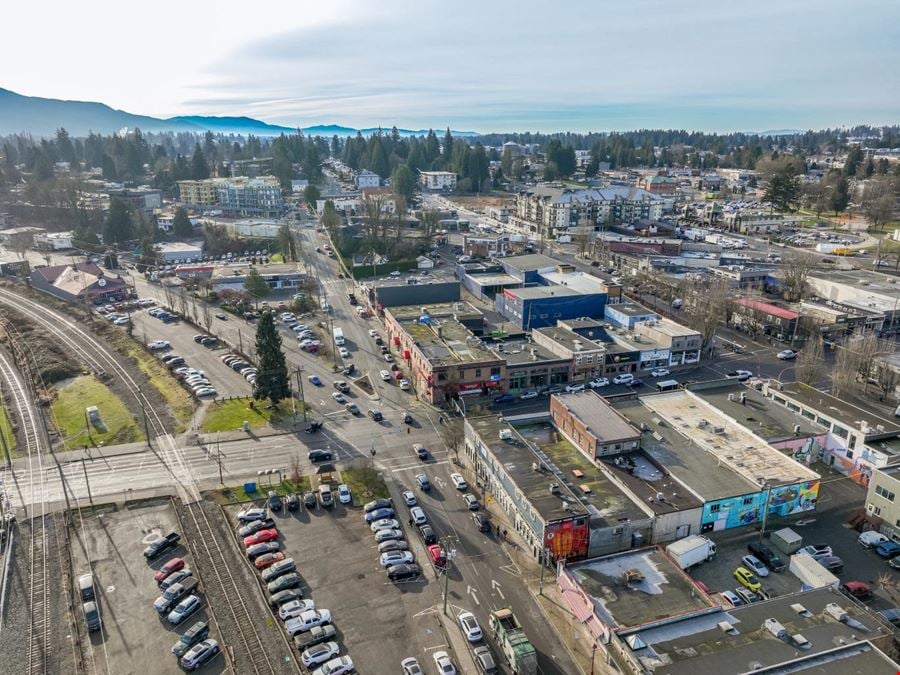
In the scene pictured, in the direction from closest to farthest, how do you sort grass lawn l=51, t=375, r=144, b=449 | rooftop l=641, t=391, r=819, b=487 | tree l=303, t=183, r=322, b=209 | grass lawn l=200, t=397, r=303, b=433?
rooftop l=641, t=391, r=819, b=487 < grass lawn l=51, t=375, r=144, b=449 < grass lawn l=200, t=397, r=303, b=433 < tree l=303, t=183, r=322, b=209

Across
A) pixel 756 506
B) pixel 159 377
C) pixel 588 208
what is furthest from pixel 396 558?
pixel 588 208

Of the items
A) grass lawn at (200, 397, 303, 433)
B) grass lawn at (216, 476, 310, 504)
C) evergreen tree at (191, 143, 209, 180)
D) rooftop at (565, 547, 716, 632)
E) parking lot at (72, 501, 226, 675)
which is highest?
evergreen tree at (191, 143, 209, 180)

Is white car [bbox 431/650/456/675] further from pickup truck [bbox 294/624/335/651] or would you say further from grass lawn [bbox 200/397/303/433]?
grass lawn [bbox 200/397/303/433]

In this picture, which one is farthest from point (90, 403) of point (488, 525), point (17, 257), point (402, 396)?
point (17, 257)

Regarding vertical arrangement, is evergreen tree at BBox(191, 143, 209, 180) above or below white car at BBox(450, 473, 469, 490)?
above

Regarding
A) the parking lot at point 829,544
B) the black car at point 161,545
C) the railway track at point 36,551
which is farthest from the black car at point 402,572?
the railway track at point 36,551

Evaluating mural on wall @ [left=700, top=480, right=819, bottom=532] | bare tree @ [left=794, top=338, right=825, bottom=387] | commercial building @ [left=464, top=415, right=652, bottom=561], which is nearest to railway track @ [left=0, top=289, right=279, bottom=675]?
commercial building @ [left=464, top=415, right=652, bottom=561]

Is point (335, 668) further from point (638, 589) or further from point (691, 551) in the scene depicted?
point (691, 551)

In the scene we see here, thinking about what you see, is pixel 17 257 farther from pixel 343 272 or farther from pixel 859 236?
pixel 859 236

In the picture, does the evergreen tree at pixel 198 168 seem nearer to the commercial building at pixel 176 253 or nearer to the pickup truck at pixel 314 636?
the commercial building at pixel 176 253
